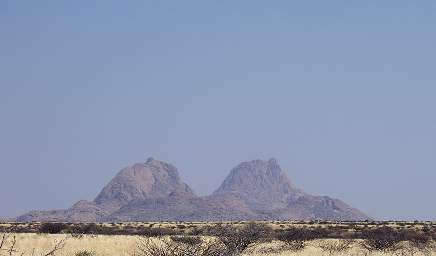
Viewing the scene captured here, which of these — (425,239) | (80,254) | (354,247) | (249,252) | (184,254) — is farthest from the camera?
(425,239)

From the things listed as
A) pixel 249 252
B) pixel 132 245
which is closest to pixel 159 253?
pixel 249 252

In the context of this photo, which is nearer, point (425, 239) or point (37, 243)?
point (37, 243)

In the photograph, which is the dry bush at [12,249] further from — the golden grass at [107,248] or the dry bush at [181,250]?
the golden grass at [107,248]

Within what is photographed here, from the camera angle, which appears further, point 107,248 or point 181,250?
point 107,248

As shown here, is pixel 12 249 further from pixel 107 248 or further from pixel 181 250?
pixel 107 248

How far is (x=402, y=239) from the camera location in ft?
159

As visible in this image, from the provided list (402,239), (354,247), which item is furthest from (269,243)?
(402,239)

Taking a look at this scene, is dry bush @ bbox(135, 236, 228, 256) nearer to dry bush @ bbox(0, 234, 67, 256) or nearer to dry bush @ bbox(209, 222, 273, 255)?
dry bush @ bbox(209, 222, 273, 255)

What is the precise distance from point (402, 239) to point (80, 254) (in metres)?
26.0

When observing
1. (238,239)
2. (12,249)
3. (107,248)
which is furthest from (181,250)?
(107,248)

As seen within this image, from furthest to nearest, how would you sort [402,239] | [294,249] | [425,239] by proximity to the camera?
→ 1. [425,239]
2. [402,239]
3. [294,249]

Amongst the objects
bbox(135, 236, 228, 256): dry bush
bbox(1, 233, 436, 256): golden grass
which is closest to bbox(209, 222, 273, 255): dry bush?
bbox(1, 233, 436, 256): golden grass

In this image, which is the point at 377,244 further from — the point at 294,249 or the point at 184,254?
the point at 184,254

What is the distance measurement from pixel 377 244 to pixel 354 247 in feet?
5.26
